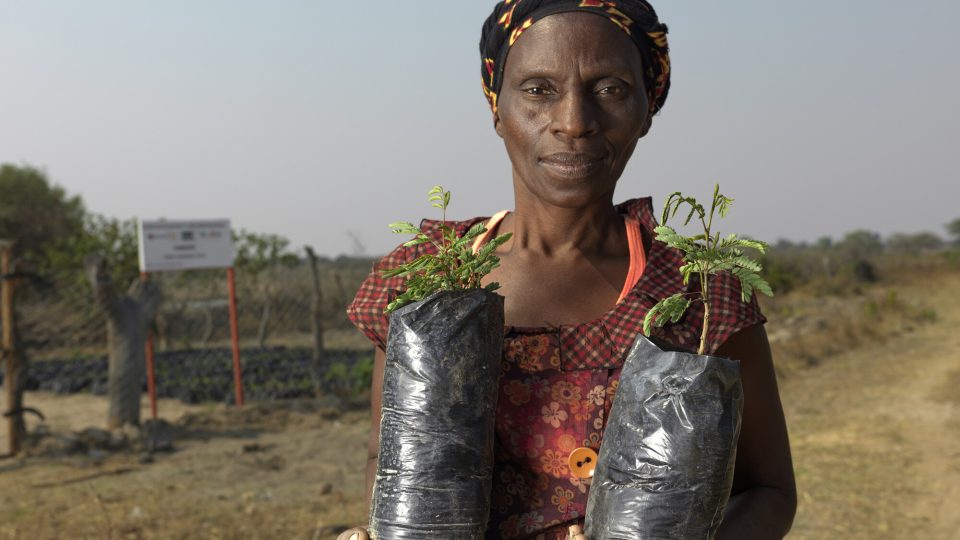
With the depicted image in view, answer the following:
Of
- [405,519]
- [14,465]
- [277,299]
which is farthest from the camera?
[277,299]

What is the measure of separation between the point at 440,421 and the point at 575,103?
620 millimetres

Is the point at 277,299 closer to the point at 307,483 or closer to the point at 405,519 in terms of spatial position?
the point at 307,483

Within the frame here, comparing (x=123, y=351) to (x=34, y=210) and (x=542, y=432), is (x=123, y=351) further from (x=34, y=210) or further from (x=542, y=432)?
(x=34, y=210)

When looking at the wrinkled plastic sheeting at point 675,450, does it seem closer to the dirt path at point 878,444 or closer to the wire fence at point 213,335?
the dirt path at point 878,444

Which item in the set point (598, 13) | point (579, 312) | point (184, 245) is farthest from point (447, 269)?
point (184, 245)

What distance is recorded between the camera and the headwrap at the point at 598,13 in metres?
1.57

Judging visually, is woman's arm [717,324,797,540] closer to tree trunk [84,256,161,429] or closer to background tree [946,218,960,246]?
tree trunk [84,256,161,429]

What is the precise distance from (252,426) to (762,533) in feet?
26.9

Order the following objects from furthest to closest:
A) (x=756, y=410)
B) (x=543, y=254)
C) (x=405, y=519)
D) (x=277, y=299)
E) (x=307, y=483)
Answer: (x=277, y=299) → (x=307, y=483) → (x=543, y=254) → (x=756, y=410) → (x=405, y=519)

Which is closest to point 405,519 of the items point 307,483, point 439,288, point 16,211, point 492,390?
point 492,390

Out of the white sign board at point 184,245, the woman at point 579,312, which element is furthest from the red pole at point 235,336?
the woman at point 579,312

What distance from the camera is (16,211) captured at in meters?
24.2

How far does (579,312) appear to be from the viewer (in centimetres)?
168

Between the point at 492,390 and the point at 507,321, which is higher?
the point at 507,321
